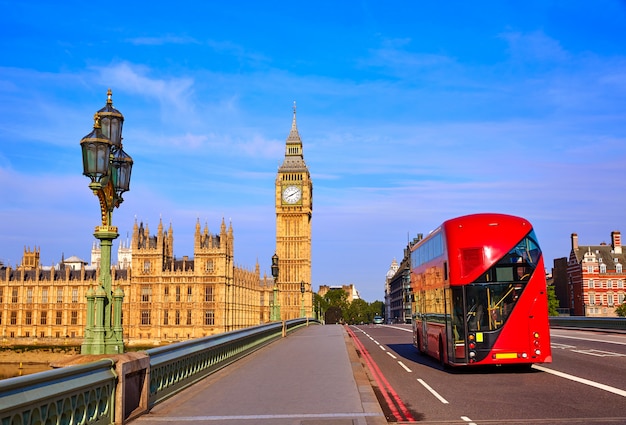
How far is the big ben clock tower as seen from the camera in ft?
497

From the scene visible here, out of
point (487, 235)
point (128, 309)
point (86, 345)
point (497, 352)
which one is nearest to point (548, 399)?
point (497, 352)

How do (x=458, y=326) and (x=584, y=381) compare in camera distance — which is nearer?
(x=584, y=381)

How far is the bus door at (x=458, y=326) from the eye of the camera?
1769 centimetres

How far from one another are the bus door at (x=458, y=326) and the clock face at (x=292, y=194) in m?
139

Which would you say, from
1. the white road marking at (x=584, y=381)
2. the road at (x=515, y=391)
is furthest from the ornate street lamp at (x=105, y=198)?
the white road marking at (x=584, y=381)

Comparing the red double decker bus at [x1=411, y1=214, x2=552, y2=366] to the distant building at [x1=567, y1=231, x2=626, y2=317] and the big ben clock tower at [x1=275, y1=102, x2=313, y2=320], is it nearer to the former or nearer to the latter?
the distant building at [x1=567, y1=231, x2=626, y2=317]

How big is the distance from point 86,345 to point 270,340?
24228 mm

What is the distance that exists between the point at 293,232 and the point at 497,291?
13904 centimetres

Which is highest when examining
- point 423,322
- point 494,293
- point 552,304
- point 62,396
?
point 494,293

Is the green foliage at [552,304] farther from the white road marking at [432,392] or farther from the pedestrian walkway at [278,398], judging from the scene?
the white road marking at [432,392]

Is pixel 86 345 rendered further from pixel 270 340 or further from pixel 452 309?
pixel 270 340

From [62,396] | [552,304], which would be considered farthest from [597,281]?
[62,396]

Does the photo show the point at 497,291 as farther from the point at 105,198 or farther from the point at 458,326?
the point at 105,198

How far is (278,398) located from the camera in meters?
13.3
